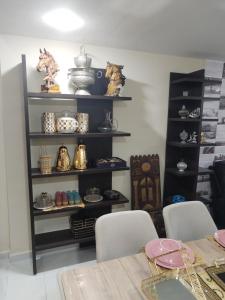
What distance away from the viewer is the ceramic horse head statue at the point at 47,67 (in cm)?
189

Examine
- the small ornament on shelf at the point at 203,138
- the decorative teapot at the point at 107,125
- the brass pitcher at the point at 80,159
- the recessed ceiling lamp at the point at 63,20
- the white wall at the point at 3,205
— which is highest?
the recessed ceiling lamp at the point at 63,20

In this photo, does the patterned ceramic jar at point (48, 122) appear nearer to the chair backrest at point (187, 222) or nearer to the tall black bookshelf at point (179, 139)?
the chair backrest at point (187, 222)

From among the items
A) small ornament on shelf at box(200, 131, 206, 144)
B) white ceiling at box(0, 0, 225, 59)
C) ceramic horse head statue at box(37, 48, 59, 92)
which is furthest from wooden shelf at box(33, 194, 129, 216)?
white ceiling at box(0, 0, 225, 59)

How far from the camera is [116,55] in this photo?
2.26m

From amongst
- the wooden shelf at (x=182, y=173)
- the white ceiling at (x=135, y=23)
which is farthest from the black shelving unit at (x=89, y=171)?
the wooden shelf at (x=182, y=173)

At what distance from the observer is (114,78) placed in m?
Result: 2.07

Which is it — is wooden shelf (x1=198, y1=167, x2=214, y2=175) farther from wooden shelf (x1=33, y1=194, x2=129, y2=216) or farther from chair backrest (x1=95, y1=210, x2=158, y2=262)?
chair backrest (x1=95, y1=210, x2=158, y2=262)

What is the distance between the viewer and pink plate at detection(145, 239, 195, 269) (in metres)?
1.12

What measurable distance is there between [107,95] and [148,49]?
26.4 inches

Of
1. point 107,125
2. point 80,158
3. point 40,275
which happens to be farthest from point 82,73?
point 40,275

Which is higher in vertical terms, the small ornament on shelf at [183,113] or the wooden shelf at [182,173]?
the small ornament on shelf at [183,113]

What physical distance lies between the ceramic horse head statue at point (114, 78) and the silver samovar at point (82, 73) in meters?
0.16

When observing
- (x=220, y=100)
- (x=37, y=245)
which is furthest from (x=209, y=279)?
(x=220, y=100)

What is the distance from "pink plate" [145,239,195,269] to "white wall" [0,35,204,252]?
1270mm
